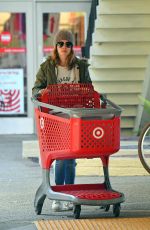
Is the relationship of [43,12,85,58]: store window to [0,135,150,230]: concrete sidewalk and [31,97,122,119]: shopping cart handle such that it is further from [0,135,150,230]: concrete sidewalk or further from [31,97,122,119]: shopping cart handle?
[31,97,122,119]: shopping cart handle

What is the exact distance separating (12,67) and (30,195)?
21.1ft

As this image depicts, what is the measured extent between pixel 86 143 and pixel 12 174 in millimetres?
3356

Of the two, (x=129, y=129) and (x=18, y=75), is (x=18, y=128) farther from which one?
(x=129, y=129)

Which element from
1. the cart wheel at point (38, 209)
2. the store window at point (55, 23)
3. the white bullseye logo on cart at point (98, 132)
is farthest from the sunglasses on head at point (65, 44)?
the store window at point (55, 23)

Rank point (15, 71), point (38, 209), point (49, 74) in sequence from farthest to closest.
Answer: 1. point (15, 71)
2. point (49, 74)
3. point (38, 209)

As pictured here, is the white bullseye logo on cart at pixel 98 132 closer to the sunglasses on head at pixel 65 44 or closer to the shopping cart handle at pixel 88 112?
the shopping cart handle at pixel 88 112

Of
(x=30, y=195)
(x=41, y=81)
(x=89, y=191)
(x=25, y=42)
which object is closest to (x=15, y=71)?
(x=25, y=42)

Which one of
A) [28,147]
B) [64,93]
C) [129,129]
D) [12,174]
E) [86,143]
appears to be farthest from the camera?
[129,129]

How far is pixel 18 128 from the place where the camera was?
1395 centimetres

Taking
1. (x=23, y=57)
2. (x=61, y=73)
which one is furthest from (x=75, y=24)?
(x=61, y=73)

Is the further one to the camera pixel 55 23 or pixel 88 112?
pixel 55 23

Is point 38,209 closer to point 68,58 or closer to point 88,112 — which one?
point 88,112

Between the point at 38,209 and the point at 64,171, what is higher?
the point at 64,171

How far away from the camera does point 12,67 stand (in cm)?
1402
